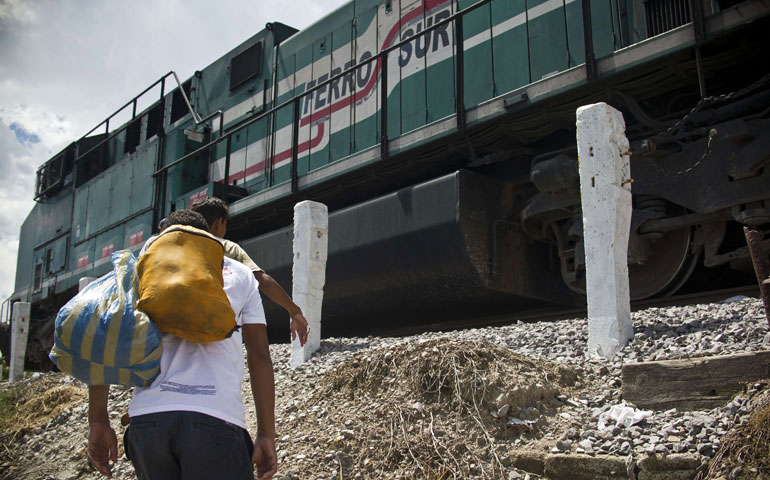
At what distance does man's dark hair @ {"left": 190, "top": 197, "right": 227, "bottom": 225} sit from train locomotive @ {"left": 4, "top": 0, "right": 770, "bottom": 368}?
340cm

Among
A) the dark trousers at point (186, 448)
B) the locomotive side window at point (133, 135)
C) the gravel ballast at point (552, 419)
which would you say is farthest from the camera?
the locomotive side window at point (133, 135)

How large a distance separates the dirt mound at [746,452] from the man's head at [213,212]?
1.82 m

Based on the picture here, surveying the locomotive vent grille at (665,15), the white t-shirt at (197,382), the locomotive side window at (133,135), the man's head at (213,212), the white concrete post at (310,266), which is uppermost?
the locomotive side window at (133,135)

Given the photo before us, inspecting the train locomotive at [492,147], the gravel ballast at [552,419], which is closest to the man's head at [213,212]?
the gravel ballast at [552,419]

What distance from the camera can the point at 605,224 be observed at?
3.91 meters

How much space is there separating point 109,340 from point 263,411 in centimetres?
42

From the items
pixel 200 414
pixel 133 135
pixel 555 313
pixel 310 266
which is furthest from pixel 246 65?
pixel 200 414

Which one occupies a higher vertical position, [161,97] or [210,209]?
[161,97]

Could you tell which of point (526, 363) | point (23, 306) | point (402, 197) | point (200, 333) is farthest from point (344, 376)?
point (23, 306)

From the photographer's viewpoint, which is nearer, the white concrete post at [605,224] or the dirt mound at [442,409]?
the dirt mound at [442,409]

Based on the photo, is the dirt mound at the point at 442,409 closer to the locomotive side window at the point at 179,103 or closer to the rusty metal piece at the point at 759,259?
the rusty metal piece at the point at 759,259

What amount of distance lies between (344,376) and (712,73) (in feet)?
11.2

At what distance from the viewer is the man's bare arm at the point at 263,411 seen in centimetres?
179

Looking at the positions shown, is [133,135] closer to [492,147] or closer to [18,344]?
[18,344]
